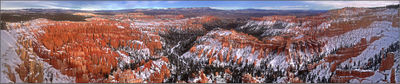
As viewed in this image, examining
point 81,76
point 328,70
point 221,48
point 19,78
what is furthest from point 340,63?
point 19,78

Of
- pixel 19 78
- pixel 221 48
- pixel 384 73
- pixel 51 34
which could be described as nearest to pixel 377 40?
pixel 384 73

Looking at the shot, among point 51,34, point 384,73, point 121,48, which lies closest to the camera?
point 384,73

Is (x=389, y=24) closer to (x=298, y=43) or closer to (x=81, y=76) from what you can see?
(x=298, y=43)

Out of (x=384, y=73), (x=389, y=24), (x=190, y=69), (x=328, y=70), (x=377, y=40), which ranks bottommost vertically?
(x=190, y=69)

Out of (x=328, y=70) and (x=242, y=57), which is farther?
(x=242, y=57)

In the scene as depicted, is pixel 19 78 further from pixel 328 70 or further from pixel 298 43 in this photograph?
pixel 298 43

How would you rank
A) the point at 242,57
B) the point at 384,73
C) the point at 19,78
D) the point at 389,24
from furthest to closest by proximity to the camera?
the point at 242,57 < the point at 389,24 < the point at 384,73 < the point at 19,78

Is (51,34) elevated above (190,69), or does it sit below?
above
